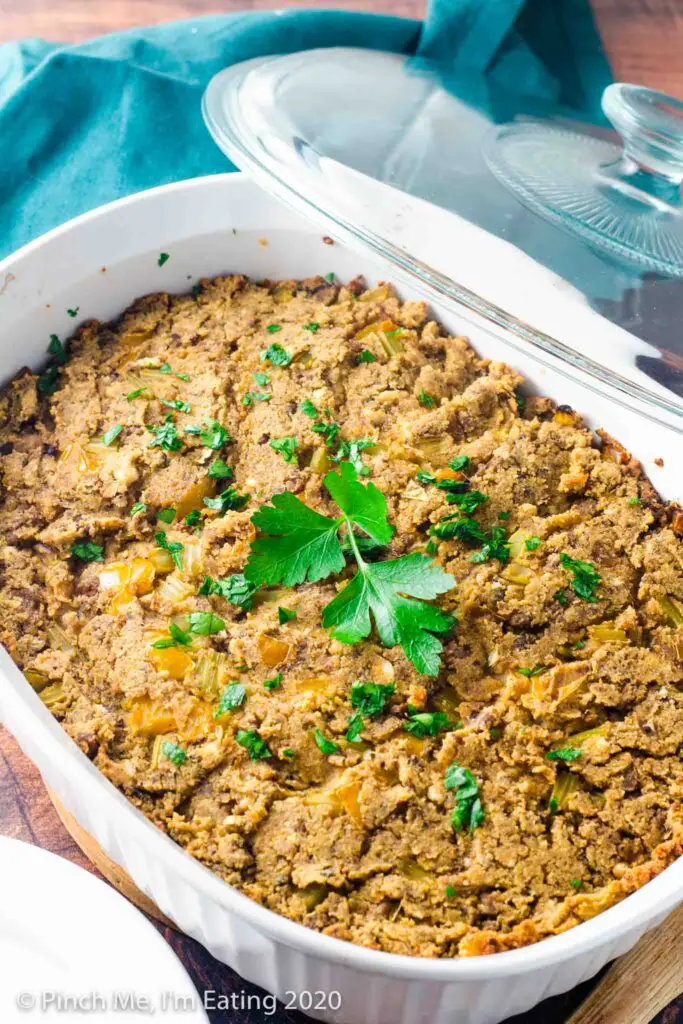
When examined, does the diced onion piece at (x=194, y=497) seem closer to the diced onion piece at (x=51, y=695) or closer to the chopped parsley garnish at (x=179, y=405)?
the chopped parsley garnish at (x=179, y=405)

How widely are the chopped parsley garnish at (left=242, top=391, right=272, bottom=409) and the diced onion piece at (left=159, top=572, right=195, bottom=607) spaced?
1.75 ft

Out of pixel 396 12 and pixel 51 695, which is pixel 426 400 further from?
pixel 396 12

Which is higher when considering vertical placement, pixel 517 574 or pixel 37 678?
pixel 517 574

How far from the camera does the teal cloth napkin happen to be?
3.46m

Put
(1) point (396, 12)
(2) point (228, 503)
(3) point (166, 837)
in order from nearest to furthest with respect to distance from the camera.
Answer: (3) point (166, 837) < (2) point (228, 503) < (1) point (396, 12)

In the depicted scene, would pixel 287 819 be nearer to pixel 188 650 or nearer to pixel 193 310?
pixel 188 650

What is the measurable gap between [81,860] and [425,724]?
95 cm

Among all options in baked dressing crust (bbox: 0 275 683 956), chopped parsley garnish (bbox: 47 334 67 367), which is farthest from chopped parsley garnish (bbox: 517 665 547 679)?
chopped parsley garnish (bbox: 47 334 67 367)

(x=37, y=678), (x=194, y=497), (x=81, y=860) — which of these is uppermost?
(x=194, y=497)

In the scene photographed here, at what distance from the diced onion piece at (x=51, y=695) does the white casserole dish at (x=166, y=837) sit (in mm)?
82

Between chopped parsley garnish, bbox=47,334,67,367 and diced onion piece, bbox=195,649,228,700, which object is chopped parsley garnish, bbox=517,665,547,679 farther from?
chopped parsley garnish, bbox=47,334,67,367

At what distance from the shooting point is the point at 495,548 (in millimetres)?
2510

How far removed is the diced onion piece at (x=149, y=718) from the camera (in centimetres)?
228

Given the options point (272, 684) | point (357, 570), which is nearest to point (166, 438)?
point (357, 570)
